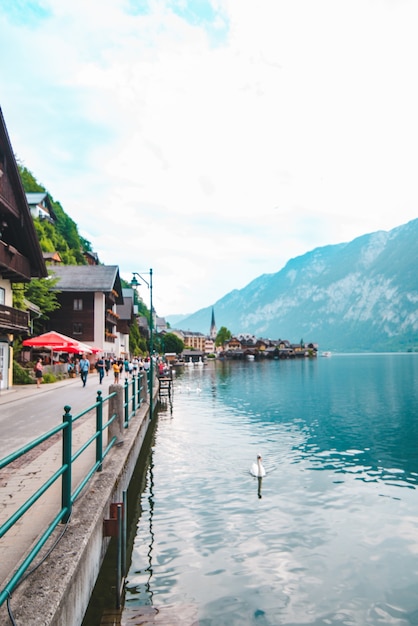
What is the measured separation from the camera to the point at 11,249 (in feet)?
85.5

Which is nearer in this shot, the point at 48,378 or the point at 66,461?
the point at 66,461

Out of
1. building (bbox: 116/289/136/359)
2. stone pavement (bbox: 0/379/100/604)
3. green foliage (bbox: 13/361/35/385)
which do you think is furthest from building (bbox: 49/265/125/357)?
stone pavement (bbox: 0/379/100/604)

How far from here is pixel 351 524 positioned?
12.1m

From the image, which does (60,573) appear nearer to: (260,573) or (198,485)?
(260,573)

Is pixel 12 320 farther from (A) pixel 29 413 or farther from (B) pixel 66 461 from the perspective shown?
(B) pixel 66 461

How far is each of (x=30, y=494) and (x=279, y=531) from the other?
20.0 ft

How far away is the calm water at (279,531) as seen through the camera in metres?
8.25

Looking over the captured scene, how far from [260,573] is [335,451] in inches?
518

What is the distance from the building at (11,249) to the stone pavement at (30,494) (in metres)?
14.7

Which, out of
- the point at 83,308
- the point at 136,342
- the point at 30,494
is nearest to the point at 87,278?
the point at 83,308

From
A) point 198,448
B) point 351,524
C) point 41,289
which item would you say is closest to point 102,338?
point 41,289

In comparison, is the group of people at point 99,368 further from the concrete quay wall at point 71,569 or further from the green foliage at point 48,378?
the concrete quay wall at point 71,569

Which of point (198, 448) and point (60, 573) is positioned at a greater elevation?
point (60, 573)

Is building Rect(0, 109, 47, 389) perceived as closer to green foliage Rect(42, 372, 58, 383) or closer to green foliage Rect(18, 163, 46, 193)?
green foliage Rect(42, 372, 58, 383)
